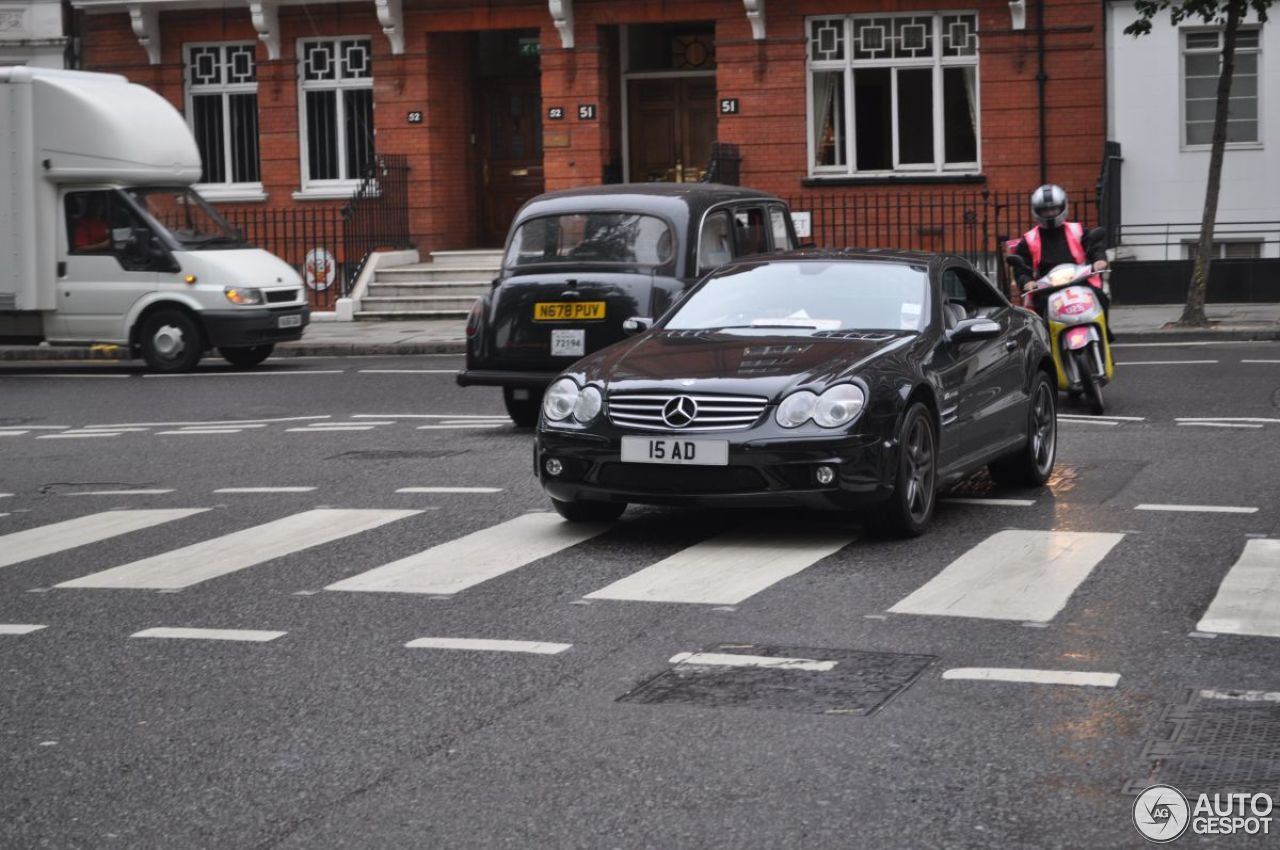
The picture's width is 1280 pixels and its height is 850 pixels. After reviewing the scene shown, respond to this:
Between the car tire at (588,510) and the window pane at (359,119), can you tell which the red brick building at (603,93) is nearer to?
the window pane at (359,119)

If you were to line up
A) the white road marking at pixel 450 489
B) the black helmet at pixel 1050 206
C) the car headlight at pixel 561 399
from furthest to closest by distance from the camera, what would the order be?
1. the black helmet at pixel 1050 206
2. the white road marking at pixel 450 489
3. the car headlight at pixel 561 399

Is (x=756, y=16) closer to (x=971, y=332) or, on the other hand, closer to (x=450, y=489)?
(x=450, y=489)

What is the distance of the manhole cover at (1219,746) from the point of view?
5.62 metres

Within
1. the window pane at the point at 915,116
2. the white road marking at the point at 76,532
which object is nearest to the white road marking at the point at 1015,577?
the white road marking at the point at 76,532

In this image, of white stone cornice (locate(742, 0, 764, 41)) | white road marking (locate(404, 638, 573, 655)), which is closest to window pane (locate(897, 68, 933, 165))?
white stone cornice (locate(742, 0, 764, 41))

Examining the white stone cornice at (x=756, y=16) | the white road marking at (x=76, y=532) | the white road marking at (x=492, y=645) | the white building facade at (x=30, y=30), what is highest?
the white building facade at (x=30, y=30)

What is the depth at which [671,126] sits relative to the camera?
3091 cm

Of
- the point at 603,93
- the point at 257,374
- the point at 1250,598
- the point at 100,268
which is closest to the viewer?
the point at 1250,598

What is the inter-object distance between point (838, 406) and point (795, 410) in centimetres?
20

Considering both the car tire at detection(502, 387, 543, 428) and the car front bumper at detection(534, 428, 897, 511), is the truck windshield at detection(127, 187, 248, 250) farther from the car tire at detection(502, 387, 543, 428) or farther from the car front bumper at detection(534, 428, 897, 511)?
the car front bumper at detection(534, 428, 897, 511)

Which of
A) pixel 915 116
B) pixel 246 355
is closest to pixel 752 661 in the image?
pixel 246 355

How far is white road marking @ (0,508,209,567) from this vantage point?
10328 millimetres

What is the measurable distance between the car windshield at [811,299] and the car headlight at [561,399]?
3.81 ft

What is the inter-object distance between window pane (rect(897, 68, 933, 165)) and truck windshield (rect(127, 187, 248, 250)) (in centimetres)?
1025
